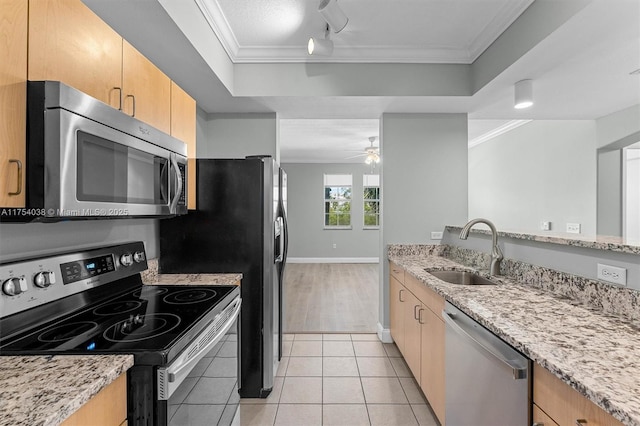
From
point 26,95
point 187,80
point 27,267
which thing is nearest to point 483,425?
point 27,267

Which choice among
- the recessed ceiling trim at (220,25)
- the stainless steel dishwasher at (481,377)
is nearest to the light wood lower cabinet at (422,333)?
the stainless steel dishwasher at (481,377)

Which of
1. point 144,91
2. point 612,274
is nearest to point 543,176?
point 612,274

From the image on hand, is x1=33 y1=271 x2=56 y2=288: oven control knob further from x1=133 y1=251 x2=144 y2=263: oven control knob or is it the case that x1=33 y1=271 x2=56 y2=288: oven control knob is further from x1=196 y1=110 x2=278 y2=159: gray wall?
x1=196 y1=110 x2=278 y2=159: gray wall

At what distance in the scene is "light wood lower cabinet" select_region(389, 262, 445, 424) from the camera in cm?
192

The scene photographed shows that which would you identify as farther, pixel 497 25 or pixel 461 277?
pixel 461 277

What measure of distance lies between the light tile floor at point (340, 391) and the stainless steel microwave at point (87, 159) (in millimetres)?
1280

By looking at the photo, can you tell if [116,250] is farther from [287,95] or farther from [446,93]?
[446,93]

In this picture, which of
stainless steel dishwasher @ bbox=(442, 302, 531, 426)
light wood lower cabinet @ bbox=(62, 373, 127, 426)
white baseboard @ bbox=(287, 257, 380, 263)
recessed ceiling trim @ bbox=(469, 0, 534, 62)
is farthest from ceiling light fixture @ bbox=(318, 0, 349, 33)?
white baseboard @ bbox=(287, 257, 380, 263)

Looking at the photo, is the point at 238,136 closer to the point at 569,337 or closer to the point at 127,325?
the point at 127,325

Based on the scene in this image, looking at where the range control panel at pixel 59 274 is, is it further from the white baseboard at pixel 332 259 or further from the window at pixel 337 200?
the window at pixel 337 200

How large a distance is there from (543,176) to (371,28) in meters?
3.40

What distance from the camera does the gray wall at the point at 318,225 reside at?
8484 mm

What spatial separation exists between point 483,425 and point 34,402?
1.52 meters

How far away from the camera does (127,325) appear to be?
1.26m
